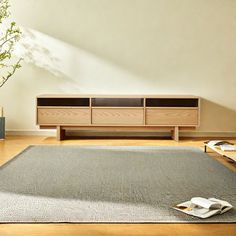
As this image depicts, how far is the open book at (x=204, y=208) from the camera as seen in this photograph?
234cm

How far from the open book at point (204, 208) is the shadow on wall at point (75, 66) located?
11.4ft

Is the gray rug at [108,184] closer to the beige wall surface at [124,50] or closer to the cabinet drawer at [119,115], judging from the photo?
the cabinet drawer at [119,115]

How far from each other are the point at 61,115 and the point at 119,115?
726 mm

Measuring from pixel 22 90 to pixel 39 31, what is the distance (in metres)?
0.82

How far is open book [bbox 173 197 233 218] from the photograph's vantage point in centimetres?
234

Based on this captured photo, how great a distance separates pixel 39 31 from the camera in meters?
5.76

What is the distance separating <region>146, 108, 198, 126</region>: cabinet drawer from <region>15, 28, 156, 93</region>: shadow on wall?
0.53 meters

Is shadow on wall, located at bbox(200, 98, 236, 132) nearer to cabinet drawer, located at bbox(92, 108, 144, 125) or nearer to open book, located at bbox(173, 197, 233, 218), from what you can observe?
cabinet drawer, located at bbox(92, 108, 144, 125)

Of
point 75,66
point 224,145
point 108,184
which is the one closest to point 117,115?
point 75,66

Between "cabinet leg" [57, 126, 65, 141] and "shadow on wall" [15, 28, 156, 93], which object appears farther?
"shadow on wall" [15, 28, 156, 93]

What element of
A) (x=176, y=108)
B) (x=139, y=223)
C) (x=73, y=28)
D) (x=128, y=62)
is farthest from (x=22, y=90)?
(x=139, y=223)

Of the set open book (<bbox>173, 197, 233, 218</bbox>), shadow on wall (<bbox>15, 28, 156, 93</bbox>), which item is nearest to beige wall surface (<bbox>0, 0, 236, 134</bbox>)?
shadow on wall (<bbox>15, 28, 156, 93</bbox>)

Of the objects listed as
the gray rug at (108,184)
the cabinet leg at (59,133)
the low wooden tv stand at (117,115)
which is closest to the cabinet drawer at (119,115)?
the low wooden tv stand at (117,115)

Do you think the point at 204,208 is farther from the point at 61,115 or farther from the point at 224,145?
the point at 61,115
